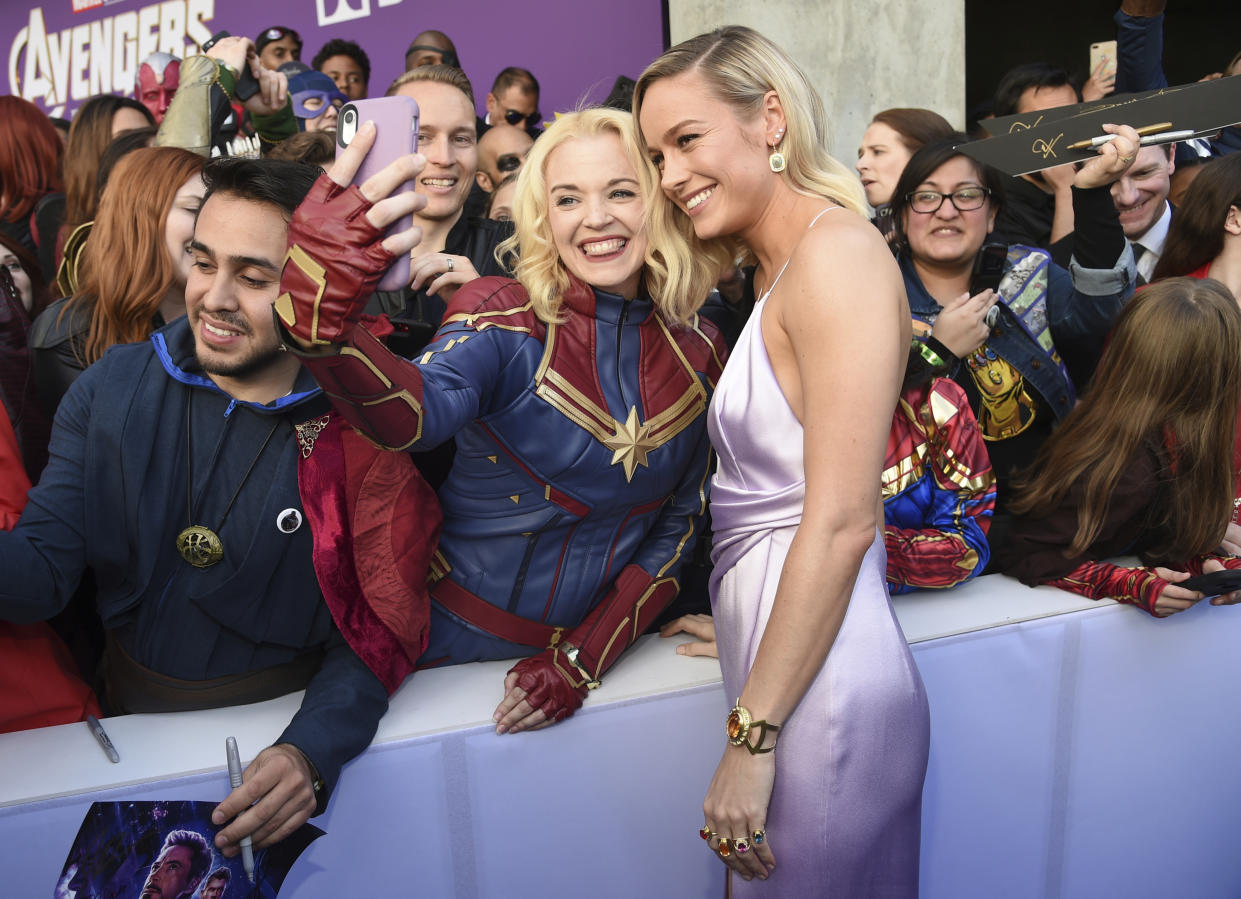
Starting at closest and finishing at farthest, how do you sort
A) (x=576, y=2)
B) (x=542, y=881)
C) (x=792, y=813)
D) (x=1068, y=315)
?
(x=792, y=813) < (x=542, y=881) < (x=1068, y=315) < (x=576, y=2)

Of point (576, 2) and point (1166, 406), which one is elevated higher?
point (576, 2)

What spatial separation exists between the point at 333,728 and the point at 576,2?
4972 millimetres

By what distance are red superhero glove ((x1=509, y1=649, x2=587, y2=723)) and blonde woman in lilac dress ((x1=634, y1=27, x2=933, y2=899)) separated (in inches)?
14.7

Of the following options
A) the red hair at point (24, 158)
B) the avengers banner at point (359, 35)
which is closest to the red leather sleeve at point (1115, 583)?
the avengers banner at point (359, 35)

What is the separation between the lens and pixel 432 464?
2104mm

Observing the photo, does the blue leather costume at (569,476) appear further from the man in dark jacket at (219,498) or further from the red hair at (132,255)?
the red hair at (132,255)

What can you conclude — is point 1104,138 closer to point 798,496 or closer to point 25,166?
point 798,496

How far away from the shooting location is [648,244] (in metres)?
1.92

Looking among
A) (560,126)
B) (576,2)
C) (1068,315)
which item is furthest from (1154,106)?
(576,2)

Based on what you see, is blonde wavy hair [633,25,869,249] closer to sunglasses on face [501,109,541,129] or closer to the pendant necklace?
the pendant necklace

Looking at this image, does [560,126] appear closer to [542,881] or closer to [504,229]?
[504,229]

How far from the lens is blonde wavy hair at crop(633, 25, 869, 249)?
1545 millimetres

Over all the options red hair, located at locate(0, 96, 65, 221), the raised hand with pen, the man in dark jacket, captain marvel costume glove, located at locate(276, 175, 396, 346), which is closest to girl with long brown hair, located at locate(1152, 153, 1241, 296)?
the man in dark jacket

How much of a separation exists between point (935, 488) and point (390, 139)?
4.81 ft
